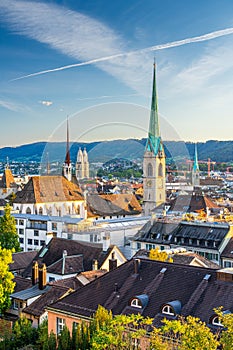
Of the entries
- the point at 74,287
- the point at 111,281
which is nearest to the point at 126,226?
the point at 74,287

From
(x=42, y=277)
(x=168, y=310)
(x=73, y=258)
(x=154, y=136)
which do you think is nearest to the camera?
(x=168, y=310)

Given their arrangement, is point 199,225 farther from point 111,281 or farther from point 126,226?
point 111,281

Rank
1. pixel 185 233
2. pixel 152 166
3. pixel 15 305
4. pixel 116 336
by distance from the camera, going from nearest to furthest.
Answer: pixel 116 336 → pixel 15 305 → pixel 185 233 → pixel 152 166

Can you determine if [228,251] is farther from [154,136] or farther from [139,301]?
[139,301]

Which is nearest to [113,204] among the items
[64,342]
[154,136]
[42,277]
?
[154,136]

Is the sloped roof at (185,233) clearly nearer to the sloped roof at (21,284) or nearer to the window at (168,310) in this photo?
the sloped roof at (21,284)

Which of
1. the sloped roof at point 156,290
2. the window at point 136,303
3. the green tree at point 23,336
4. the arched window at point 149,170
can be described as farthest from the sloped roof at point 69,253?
the window at point 136,303
